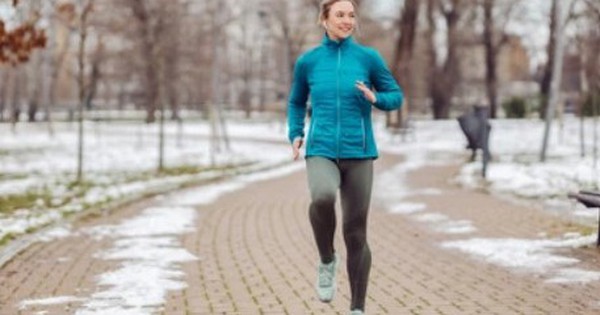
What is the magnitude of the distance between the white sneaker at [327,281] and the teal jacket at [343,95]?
0.69 meters

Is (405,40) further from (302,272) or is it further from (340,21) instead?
(340,21)

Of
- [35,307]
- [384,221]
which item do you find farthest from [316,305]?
[384,221]

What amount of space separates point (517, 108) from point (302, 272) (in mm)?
41872

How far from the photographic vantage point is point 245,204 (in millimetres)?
15375

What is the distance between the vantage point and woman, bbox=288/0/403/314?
507 centimetres

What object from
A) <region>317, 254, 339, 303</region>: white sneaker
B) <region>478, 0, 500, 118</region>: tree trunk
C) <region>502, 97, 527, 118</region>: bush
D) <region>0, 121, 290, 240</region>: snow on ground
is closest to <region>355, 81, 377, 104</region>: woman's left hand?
<region>317, 254, 339, 303</region>: white sneaker

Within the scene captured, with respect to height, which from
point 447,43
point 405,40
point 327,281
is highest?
point 447,43

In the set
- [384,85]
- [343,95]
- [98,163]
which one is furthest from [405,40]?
[343,95]

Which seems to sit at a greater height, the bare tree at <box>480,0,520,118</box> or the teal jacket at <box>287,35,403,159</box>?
the bare tree at <box>480,0,520,118</box>

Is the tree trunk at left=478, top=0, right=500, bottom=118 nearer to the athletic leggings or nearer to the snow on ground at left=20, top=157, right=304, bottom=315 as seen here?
the snow on ground at left=20, top=157, right=304, bottom=315

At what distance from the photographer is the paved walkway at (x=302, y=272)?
6824 mm

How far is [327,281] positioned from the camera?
549 centimetres

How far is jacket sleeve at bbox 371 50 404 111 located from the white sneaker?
0.91 metres

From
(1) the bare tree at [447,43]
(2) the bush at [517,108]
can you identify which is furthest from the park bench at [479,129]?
(2) the bush at [517,108]
